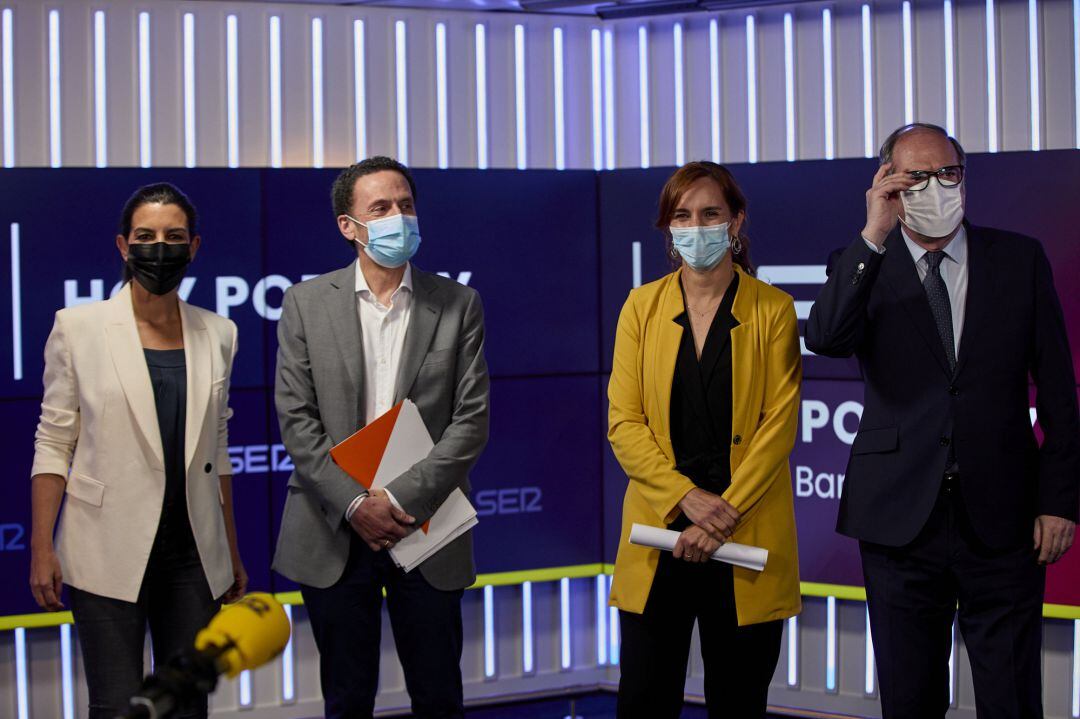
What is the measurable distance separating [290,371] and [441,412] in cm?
43

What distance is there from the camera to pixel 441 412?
10.1 feet

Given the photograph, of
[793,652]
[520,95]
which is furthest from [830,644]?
[520,95]

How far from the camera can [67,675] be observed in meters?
4.36

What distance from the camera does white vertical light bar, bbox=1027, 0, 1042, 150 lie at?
13.9 feet

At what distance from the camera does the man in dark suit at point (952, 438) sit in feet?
8.93

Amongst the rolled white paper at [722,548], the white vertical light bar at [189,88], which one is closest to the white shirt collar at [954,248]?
the rolled white paper at [722,548]

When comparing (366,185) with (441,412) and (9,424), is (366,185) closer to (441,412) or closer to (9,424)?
(441,412)

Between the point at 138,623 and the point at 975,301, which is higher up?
the point at 975,301

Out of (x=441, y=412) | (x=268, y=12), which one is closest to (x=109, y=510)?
(x=441, y=412)

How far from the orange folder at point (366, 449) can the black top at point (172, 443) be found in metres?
0.39

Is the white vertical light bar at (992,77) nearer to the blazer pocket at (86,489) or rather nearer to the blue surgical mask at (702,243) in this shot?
A: the blue surgical mask at (702,243)

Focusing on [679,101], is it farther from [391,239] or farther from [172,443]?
[172,443]

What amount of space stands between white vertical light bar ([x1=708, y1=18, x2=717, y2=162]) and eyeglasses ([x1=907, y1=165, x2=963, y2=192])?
195cm

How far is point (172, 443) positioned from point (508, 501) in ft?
6.44
